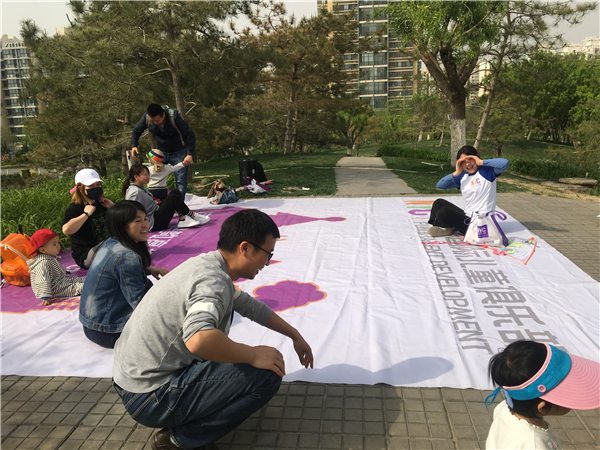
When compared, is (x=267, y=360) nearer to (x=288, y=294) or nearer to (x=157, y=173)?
(x=288, y=294)

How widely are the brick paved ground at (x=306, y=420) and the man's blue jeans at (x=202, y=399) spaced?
0.30 meters

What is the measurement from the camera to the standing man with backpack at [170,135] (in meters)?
6.79

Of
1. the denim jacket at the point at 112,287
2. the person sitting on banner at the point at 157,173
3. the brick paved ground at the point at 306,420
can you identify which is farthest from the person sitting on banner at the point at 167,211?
the brick paved ground at the point at 306,420

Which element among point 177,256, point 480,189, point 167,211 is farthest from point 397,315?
point 167,211

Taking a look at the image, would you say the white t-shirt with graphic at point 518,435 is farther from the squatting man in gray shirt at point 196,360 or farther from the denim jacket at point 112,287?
the denim jacket at point 112,287

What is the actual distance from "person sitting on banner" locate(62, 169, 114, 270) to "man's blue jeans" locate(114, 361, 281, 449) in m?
2.88

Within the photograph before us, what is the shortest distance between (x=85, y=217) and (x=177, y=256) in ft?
4.17

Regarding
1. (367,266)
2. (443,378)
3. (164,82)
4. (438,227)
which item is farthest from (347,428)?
(164,82)

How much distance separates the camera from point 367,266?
15.8 feet

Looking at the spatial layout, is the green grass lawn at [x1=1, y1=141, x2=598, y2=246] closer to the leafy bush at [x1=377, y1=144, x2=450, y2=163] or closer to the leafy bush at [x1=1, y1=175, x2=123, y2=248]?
the leafy bush at [x1=1, y1=175, x2=123, y2=248]

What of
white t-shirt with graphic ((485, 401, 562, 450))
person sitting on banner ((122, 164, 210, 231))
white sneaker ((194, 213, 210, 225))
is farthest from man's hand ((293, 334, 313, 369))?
white sneaker ((194, 213, 210, 225))

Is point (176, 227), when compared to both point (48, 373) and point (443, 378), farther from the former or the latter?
point (443, 378)

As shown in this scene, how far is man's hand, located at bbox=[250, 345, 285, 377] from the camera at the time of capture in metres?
1.97

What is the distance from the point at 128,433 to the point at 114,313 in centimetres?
88
